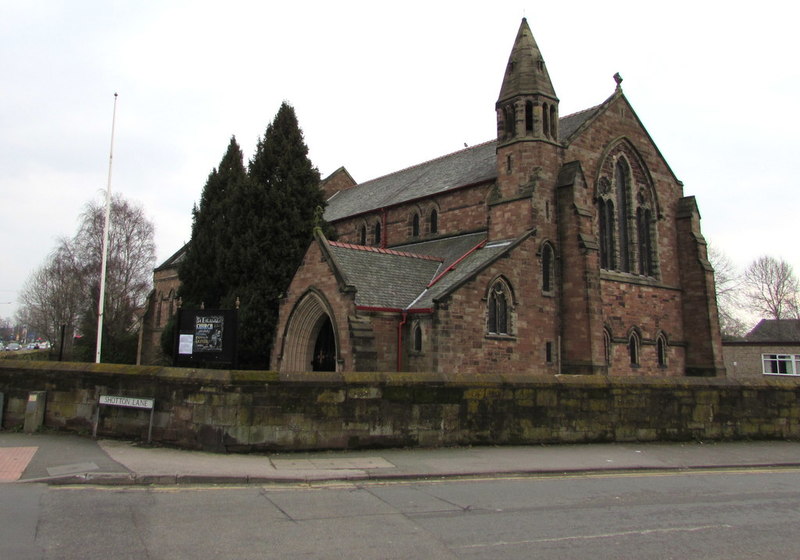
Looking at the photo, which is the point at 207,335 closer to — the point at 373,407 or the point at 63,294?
the point at 373,407

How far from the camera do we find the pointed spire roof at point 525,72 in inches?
935

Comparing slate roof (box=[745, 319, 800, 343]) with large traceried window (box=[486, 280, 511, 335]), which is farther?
slate roof (box=[745, 319, 800, 343])

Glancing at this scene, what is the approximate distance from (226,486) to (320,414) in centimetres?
290

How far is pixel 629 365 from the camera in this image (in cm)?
2362

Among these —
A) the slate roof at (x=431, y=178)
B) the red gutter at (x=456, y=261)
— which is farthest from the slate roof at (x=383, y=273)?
the slate roof at (x=431, y=178)

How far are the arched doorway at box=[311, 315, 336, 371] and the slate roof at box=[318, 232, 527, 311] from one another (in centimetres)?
326

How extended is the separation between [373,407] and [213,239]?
23341 mm

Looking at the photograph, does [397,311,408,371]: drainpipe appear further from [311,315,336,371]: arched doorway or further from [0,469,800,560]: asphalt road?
[0,469,800,560]: asphalt road

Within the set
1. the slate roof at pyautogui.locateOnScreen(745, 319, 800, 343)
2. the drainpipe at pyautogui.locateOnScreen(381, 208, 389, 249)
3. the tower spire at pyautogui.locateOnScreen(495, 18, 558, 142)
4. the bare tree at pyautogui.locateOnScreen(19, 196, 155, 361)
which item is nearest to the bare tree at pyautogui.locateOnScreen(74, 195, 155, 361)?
the bare tree at pyautogui.locateOnScreen(19, 196, 155, 361)

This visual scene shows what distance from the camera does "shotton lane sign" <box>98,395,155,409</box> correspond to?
37.5ft

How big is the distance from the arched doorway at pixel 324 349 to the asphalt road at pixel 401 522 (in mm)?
14212

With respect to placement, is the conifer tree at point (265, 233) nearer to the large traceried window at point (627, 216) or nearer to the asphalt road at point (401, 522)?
the large traceried window at point (627, 216)

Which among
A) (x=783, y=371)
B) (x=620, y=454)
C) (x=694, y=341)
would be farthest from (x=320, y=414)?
(x=783, y=371)

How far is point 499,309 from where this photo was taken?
67.0ft
